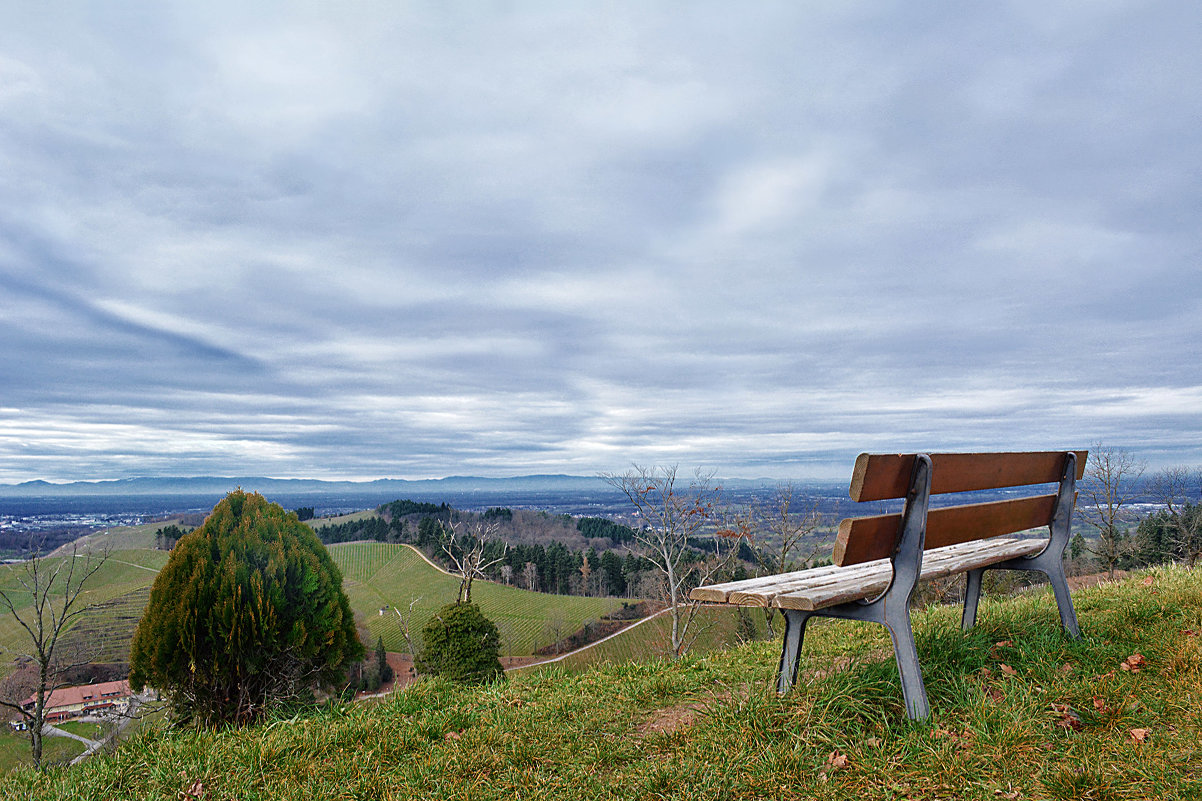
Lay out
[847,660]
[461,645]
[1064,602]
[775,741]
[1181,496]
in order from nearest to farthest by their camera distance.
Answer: [775,741]
[1064,602]
[847,660]
[461,645]
[1181,496]

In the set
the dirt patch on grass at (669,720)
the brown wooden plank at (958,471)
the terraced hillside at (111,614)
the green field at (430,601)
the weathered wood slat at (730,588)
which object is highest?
the brown wooden plank at (958,471)

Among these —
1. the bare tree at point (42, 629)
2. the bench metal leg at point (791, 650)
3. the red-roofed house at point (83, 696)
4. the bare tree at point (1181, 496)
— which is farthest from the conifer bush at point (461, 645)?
the bare tree at point (1181, 496)

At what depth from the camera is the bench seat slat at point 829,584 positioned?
10.6 ft

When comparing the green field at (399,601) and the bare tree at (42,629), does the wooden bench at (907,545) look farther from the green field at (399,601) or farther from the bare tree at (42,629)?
the green field at (399,601)

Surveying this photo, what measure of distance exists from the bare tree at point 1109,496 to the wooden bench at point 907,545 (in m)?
23.5

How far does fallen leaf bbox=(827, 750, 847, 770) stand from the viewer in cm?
286

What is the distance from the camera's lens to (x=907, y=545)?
11.0 ft

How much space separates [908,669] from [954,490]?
3.31 ft

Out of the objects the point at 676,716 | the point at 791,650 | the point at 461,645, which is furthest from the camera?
the point at 461,645

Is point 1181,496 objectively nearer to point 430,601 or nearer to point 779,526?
point 779,526

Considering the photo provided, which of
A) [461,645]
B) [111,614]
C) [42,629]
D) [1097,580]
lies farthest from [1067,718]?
Result: [111,614]

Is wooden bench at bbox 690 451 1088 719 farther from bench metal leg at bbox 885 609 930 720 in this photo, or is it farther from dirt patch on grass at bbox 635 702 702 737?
dirt patch on grass at bbox 635 702 702 737

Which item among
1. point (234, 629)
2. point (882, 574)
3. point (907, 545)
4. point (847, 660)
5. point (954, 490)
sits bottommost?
point (847, 660)

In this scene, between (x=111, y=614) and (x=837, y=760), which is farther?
(x=111, y=614)
